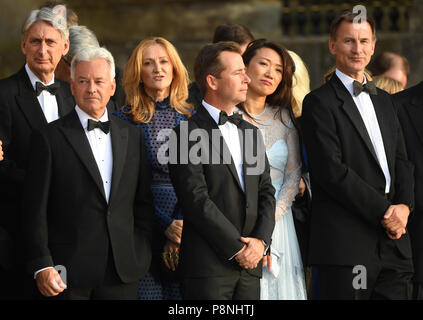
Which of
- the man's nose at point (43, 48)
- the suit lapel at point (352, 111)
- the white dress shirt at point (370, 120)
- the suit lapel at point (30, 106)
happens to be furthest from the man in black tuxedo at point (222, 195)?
the man's nose at point (43, 48)

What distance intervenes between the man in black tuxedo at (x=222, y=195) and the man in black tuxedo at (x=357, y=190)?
1.24ft

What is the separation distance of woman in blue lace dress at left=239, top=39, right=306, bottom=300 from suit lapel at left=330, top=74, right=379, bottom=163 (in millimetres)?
513

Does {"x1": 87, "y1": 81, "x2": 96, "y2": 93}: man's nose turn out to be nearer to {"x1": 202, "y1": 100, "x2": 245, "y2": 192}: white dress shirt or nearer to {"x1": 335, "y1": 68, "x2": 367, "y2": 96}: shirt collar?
{"x1": 202, "y1": 100, "x2": 245, "y2": 192}: white dress shirt

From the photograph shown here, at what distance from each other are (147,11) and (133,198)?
802cm

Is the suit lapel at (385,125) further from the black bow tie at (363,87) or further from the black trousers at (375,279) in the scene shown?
the black trousers at (375,279)

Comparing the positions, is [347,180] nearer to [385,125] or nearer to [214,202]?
[385,125]

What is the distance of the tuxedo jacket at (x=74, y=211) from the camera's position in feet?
16.4

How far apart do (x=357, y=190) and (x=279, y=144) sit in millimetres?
868

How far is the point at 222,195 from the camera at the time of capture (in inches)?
207

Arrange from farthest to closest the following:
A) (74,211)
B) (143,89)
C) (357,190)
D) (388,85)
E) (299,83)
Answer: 1. (388,85)
2. (299,83)
3. (143,89)
4. (357,190)
5. (74,211)

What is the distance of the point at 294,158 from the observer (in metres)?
6.07

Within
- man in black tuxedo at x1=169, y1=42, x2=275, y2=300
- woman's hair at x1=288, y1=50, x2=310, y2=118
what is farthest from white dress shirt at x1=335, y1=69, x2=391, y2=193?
woman's hair at x1=288, y1=50, x2=310, y2=118

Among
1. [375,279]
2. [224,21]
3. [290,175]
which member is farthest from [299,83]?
[224,21]
